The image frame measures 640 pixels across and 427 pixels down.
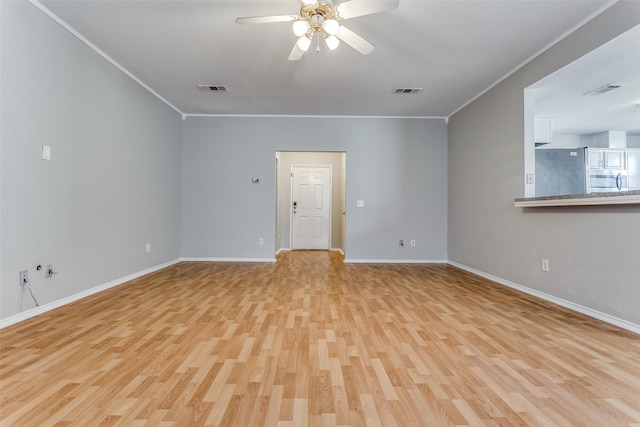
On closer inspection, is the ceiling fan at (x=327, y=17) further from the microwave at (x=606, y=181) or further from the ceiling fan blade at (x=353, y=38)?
the microwave at (x=606, y=181)

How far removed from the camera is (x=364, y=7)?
2246 mm

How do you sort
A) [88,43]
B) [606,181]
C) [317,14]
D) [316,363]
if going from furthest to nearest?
[606,181], [88,43], [317,14], [316,363]

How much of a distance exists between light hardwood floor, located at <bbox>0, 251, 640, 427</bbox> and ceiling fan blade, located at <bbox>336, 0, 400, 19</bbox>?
2.30 m

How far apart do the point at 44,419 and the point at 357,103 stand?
4.87 meters

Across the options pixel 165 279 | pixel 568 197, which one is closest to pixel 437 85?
pixel 568 197

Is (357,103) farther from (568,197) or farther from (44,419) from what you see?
(44,419)

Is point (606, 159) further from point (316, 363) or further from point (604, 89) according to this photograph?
point (316, 363)

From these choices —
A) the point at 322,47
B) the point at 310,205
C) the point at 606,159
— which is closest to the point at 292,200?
the point at 310,205

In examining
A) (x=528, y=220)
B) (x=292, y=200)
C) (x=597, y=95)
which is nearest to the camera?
(x=528, y=220)

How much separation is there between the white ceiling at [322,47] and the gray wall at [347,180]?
0.77 meters

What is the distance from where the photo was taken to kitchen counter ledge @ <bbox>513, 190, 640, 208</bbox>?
2.34 m

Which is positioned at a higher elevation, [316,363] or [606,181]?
[606,181]

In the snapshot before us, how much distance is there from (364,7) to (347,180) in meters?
3.58

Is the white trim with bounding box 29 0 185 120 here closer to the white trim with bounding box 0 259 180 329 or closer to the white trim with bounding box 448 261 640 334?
the white trim with bounding box 0 259 180 329
